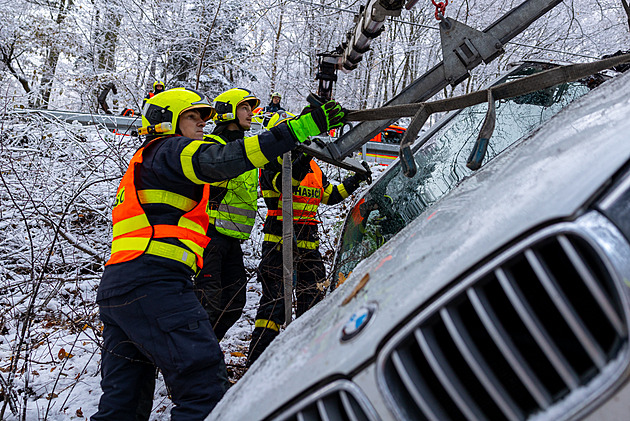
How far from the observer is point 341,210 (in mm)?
7613

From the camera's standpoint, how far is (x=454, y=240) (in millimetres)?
1086

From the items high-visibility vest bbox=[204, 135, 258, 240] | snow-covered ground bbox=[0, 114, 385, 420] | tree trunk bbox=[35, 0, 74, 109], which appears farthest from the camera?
tree trunk bbox=[35, 0, 74, 109]

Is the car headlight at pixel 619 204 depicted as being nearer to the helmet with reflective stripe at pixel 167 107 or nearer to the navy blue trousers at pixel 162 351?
the navy blue trousers at pixel 162 351

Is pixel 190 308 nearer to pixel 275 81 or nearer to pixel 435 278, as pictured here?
pixel 435 278

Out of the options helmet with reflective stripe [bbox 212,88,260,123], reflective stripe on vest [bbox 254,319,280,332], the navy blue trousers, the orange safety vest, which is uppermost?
helmet with reflective stripe [bbox 212,88,260,123]

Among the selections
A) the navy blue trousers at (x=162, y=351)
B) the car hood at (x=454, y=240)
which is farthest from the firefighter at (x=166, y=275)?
the car hood at (x=454, y=240)

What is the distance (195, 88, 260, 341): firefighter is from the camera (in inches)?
147

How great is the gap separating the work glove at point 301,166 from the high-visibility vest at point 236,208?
37 cm

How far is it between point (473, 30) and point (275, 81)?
12.1 m

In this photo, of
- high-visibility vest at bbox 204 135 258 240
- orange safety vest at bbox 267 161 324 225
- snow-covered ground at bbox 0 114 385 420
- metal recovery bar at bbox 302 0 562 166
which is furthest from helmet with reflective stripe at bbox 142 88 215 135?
orange safety vest at bbox 267 161 324 225

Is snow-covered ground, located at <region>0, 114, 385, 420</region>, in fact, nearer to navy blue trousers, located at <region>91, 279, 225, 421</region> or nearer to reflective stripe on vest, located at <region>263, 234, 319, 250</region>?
reflective stripe on vest, located at <region>263, 234, 319, 250</region>

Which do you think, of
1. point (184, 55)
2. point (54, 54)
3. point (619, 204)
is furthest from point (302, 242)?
point (54, 54)

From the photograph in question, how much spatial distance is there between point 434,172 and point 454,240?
1822mm

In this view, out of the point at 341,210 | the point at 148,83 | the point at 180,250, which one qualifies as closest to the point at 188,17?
the point at 148,83
